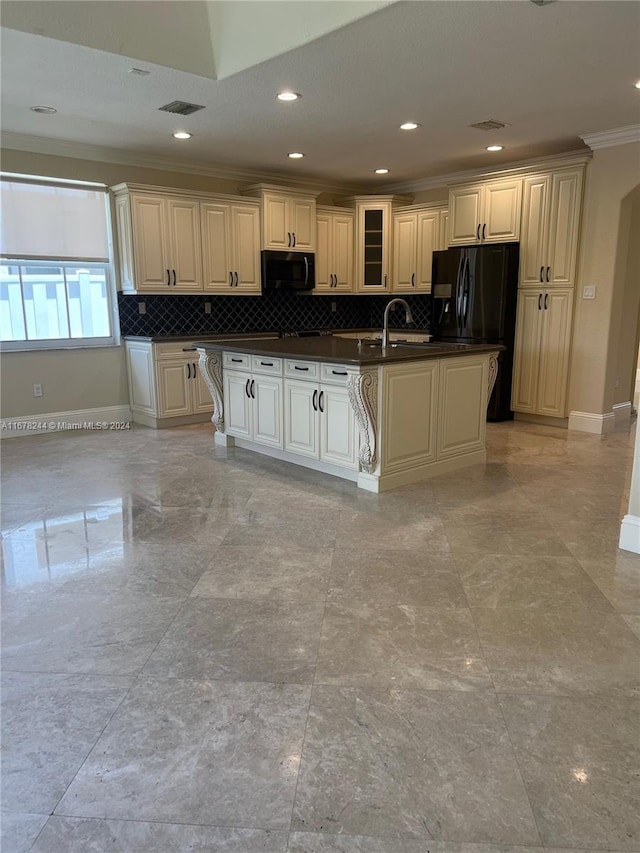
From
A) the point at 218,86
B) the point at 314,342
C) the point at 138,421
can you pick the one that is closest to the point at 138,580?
the point at 314,342

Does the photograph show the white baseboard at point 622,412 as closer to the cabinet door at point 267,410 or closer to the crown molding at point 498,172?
the crown molding at point 498,172

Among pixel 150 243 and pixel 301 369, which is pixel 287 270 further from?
pixel 301 369

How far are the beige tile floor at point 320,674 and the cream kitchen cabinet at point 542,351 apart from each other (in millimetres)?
2383

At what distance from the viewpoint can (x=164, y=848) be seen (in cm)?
143

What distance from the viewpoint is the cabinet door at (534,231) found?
5883mm

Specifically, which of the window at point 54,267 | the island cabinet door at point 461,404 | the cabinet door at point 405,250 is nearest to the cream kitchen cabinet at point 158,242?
the window at point 54,267

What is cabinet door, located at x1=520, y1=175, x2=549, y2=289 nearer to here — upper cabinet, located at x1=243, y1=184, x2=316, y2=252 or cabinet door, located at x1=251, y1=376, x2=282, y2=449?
upper cabinet, located at x1=243, y1=184, x2=316, y2=252

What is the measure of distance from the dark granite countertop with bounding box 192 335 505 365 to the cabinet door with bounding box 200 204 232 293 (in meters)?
1.64

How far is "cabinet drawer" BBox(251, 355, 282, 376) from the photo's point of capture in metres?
4.60

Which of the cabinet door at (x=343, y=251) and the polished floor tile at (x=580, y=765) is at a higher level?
the cabinet door at (x=343, y=251)

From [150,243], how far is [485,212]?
134 inches

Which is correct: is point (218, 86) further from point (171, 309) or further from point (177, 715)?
point (177, 715)

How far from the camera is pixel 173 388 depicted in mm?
6094

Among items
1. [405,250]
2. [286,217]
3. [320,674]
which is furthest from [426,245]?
[320,674]
